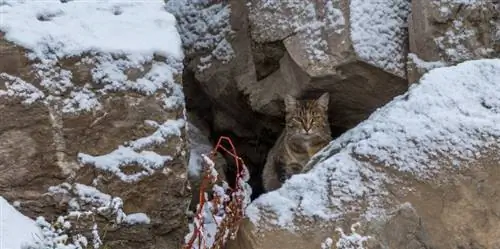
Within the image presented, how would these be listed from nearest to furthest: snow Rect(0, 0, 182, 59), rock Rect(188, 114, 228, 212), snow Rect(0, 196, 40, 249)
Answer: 1. snow Rect(0, 196, 40, 249)
2. snow Rect(0, 0, 182, 59)
3. rock Rect(188, 114, 228, 212)

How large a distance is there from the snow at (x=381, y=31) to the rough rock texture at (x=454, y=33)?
0.15m

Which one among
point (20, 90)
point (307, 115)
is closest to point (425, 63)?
point (307, 115)

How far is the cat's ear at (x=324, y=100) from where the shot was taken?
5.00 meters

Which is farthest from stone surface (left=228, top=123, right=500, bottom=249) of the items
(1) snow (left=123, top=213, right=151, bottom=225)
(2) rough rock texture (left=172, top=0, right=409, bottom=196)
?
(2) rough rock texture (left=172, top=0, right=409, bottom=196)

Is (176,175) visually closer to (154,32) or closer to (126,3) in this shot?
(154,32)

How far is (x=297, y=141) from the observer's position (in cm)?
539

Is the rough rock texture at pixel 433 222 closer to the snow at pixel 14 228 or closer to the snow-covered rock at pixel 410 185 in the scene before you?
the snow-covered rock at pixel 410 185

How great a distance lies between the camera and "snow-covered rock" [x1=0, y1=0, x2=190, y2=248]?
3752 mm

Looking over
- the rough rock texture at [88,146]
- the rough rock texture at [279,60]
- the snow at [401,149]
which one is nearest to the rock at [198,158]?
the rough rock texture at [279,60]

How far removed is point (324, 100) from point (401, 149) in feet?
4.93

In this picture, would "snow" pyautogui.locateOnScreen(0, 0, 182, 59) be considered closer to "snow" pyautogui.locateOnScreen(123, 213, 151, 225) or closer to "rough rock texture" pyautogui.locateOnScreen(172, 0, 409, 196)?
"snow" pyautogui.locateOnScreen(123, 213, 151, 225)

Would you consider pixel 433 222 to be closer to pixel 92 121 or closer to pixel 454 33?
pixel 454 33

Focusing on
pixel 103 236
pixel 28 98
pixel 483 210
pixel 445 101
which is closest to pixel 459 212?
pixel 483 210

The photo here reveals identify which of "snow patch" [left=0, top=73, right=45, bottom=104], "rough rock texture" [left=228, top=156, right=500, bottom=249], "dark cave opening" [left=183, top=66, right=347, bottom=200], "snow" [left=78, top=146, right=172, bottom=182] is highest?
"snow patch" [left=0, top=73, right=45, bottom=104]
